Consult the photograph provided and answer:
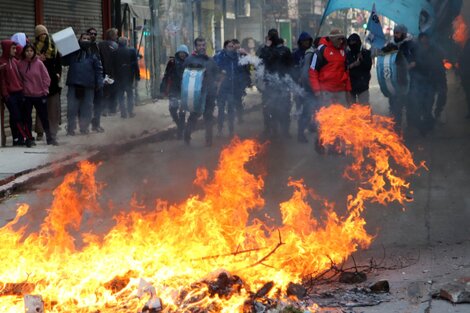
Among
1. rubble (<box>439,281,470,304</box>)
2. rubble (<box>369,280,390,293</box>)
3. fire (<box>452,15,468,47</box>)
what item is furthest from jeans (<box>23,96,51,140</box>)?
rubble (<box>439,281,470,304</box>)

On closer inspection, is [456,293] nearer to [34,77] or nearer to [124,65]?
[34,77]

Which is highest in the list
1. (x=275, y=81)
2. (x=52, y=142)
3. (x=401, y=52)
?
(x=401, y=52)

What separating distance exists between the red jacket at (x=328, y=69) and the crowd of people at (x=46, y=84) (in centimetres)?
462

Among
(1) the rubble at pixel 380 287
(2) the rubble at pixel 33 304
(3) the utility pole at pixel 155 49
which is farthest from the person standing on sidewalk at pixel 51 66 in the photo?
(3) the utility pole at pixel 155 49

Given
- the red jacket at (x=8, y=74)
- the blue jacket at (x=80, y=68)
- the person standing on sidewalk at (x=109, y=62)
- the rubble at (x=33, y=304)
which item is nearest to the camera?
the rubble at (x=33, y=304)

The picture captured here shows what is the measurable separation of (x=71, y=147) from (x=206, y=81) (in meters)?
2.41

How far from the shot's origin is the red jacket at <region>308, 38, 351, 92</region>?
12.3 meters

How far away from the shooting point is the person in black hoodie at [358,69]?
14359 millimetres

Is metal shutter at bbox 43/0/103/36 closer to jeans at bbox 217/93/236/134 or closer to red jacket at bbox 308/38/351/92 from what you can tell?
jeans at bbox 217/93/236/134

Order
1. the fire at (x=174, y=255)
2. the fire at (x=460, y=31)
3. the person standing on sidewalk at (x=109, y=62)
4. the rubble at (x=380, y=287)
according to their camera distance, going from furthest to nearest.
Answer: the person standing on sidewalk at (x=109, y=62) → the fire at (x=460, y=31) → the rubble at (x=380, y=287) → the fire at (x=174, y=255)

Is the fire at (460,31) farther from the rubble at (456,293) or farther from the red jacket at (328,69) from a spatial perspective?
the rubble at (456,293)

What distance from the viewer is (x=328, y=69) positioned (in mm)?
12375

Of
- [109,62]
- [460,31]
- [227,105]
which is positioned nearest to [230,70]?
[227,105]

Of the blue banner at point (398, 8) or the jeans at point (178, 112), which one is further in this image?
the blue banner at point (398, 8)
